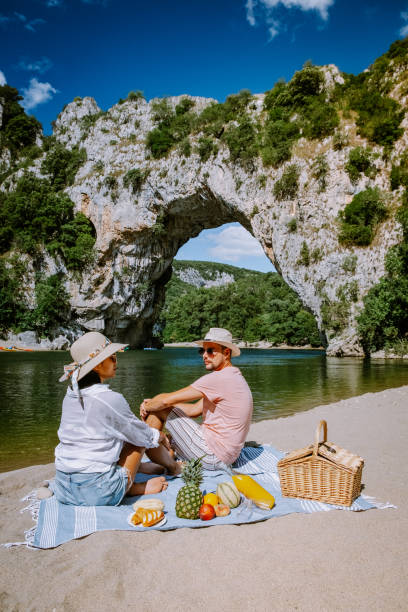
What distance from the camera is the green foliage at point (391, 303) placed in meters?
22.0

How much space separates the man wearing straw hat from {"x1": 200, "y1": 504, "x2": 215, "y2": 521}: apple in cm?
93

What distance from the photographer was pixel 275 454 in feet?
15.0

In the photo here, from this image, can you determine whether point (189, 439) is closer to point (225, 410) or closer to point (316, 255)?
point (225, 410)

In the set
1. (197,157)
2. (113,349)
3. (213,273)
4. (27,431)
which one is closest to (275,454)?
(113,349)

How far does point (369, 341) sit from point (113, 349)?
24.4m

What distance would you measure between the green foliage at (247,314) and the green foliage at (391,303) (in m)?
30.1

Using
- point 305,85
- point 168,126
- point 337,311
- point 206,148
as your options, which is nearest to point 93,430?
point 337,311

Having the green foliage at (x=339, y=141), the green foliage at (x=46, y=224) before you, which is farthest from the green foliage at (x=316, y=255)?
the green foliage at (x=46, y=224)

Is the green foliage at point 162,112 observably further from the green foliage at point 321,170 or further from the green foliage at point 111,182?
the green foliage at point 321,170

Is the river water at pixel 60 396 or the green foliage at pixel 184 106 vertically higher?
the green foliage at pixel 184 106

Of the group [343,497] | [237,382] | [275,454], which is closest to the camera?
[343,497]

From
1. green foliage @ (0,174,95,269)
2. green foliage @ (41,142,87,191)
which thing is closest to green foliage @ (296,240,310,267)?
green foliage @ (0,174,95,269)

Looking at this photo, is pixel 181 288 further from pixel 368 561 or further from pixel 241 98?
pixel 368 561

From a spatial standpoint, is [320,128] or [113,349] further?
[320,128]
